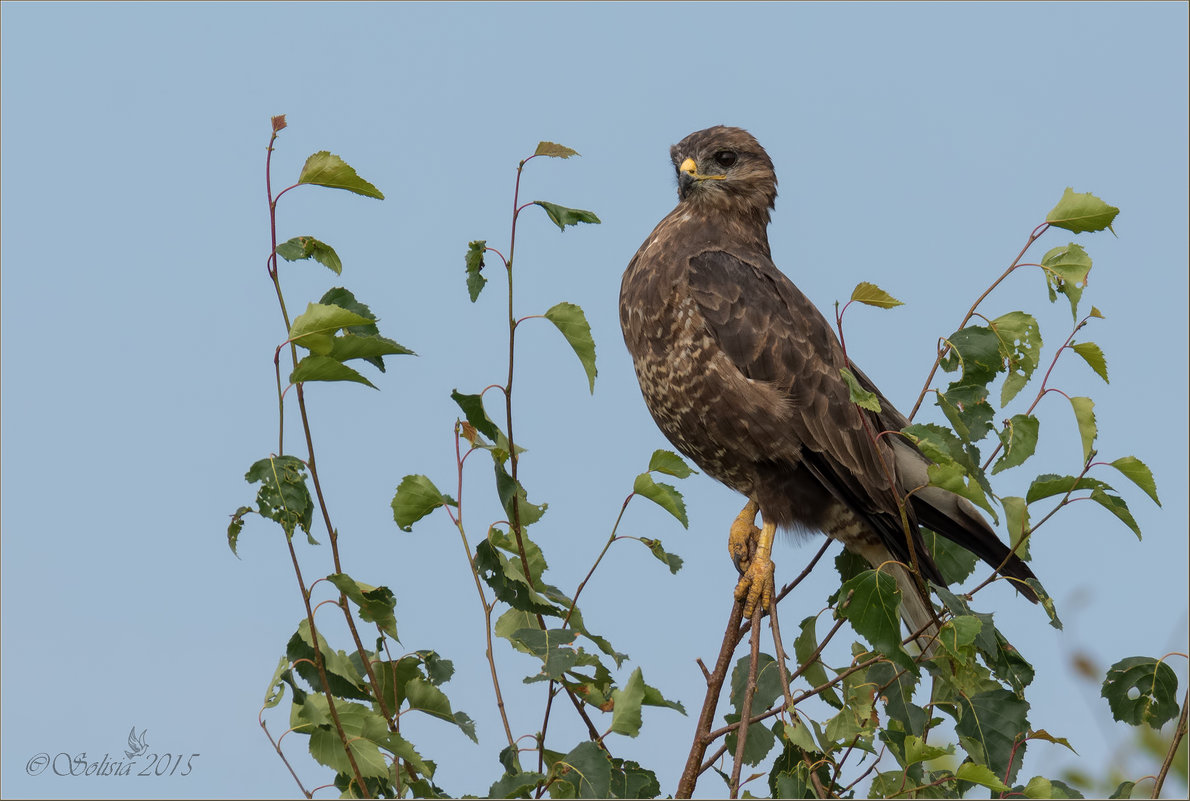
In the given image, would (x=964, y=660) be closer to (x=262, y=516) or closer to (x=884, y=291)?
(x=884, y=291)

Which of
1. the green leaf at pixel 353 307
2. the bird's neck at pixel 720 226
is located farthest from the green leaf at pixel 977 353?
the bird's neck at pixel 720 226

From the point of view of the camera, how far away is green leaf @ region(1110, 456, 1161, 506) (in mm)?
2934

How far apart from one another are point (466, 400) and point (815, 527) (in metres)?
2.16

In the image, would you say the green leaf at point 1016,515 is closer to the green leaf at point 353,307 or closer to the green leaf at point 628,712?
the green leaf at point 628,712

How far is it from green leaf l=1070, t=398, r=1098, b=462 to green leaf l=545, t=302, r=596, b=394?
1287 millimetres

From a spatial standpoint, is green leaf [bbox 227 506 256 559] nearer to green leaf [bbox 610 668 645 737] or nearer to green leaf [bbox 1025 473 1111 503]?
green leaf [bbox 610 668 645 737]

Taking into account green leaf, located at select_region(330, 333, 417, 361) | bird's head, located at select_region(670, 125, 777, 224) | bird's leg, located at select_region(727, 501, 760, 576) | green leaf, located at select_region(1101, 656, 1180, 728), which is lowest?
green leaf, located at select_region(1101, 656, 1180, 728)

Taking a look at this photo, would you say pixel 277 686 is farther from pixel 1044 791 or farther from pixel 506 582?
pixel 1044 791

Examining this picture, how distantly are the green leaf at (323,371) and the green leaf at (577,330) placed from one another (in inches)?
23.2

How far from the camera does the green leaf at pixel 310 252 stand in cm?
290

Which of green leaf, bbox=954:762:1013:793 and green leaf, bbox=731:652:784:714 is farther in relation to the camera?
green leaf, bbox=731:652:784:714

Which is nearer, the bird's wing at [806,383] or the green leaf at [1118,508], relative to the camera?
the green leaf at [1118,508]

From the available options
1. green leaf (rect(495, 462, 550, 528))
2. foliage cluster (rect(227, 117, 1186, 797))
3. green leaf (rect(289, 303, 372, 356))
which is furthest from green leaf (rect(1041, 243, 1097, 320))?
green leaf (rect(289, 303, 372, 356))

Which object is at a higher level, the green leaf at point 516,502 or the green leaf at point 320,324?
the green leaf at point 320,324
